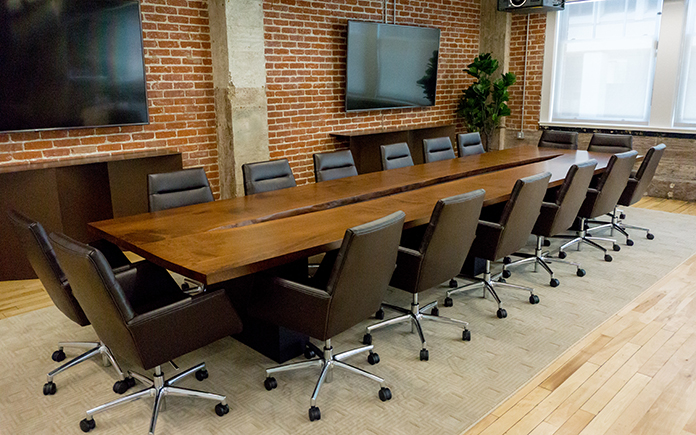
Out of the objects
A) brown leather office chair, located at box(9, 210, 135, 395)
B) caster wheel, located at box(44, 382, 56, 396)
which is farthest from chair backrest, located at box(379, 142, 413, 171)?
caster wheel, located at box(44, 382, 56, 396)

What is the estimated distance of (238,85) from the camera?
5215 millimetres

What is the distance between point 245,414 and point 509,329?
1.70 metres

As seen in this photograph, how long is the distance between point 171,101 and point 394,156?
2.12 m

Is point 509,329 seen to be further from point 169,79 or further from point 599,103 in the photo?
point 599,103

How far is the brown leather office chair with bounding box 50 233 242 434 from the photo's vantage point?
7.00ft

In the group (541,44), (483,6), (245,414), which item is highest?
(483,6)

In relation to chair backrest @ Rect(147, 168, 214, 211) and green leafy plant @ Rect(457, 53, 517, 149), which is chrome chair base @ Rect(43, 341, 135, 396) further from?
green leafy plant @ Rect(457, 53, 517, 149)

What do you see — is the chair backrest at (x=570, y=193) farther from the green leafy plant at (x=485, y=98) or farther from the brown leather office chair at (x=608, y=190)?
the green leafy plant at (x=485, y=98)

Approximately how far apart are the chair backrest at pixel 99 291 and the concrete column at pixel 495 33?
672 cm

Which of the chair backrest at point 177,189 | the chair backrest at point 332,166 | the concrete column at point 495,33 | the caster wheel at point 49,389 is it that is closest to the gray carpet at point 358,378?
the caster wheel at point 49,389

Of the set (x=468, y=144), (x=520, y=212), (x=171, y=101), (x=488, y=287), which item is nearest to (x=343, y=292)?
(x=520, y=212)

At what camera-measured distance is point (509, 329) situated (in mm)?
3404

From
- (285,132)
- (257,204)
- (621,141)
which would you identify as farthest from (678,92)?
(257,204)

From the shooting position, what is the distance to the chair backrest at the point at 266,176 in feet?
13.2
